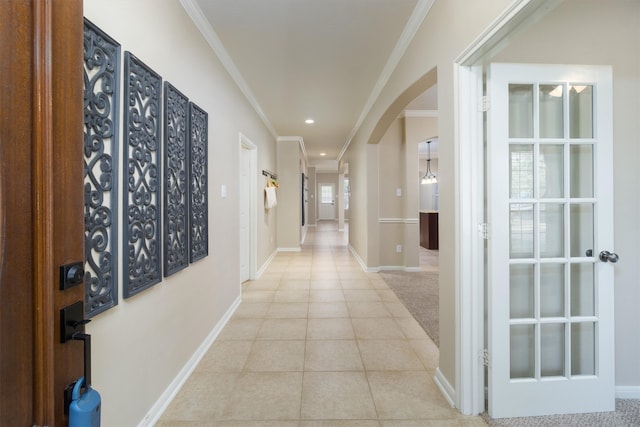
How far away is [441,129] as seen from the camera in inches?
71.1

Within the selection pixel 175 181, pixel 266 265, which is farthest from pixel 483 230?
pixel 266 265

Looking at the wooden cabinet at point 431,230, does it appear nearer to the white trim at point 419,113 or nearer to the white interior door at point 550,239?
the white trim at point 419,113

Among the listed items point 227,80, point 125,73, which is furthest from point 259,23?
point 125,73

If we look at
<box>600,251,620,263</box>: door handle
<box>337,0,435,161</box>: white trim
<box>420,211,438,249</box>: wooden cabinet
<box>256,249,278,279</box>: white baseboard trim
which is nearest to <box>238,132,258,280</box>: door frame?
<box>256,249,278,279</box>: white baseboard trim

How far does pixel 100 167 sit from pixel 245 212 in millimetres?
2879

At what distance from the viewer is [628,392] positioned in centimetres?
171

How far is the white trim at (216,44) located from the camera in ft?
6.50

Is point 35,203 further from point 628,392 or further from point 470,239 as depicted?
point 628,392

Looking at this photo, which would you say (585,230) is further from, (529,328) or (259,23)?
(259,23)

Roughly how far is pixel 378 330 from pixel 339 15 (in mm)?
2662

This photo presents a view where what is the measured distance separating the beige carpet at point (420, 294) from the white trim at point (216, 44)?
10.3 feet

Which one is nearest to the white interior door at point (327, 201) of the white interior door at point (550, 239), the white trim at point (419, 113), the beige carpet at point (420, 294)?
the white trim at point (419, 113)

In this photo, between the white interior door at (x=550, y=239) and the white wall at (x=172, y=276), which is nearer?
the white wall at (x=172, y=276)

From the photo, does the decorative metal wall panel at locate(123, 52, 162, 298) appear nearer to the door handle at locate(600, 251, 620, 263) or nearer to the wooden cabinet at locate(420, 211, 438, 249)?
the door handle at locate(600, 251, 620, 263)
